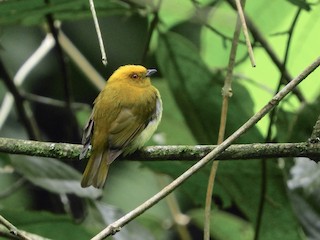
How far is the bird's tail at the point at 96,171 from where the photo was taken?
115 inches

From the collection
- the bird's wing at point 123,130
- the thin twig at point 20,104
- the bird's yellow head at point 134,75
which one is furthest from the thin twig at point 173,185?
the thin twig at point 20,104

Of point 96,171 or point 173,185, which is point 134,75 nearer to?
point 96,171

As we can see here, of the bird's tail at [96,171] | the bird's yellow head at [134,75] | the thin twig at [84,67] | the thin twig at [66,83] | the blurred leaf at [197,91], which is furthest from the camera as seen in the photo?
the thin twig at [84,67]

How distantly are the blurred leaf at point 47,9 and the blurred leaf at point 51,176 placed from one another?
0.51m

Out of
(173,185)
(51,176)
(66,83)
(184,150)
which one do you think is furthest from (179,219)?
(173,185)

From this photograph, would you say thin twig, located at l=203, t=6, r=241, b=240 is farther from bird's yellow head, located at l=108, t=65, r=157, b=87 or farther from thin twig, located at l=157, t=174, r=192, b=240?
thin twig, located at l=157, t=174, r=192, b=240

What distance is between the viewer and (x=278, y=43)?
3.78 meters

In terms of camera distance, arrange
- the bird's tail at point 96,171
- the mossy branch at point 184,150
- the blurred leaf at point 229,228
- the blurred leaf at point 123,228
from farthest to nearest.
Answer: the blurred leaf at point 229,228, the blurred leaf at point 123,228, the bird's tail at point 96,171, the mossy branch at point 184,150

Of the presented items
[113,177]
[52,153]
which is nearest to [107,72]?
[113,177]

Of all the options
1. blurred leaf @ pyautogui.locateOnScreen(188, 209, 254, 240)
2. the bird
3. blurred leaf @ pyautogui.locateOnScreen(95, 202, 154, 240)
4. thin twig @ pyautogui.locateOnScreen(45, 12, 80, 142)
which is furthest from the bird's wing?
blurred leaf @ pyautogui.locateOnScreen(188, 209, 254, 240)

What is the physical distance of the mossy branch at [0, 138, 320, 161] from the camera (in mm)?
2338

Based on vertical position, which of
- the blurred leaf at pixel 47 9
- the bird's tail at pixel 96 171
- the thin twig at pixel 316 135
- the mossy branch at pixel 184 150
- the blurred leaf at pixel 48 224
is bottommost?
the mossy branch at pixel 184 150

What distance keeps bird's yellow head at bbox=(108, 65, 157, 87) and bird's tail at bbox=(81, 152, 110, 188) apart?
554 mm

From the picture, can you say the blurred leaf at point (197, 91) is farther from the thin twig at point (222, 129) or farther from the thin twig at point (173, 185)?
the thin twig at point (173, 185)
